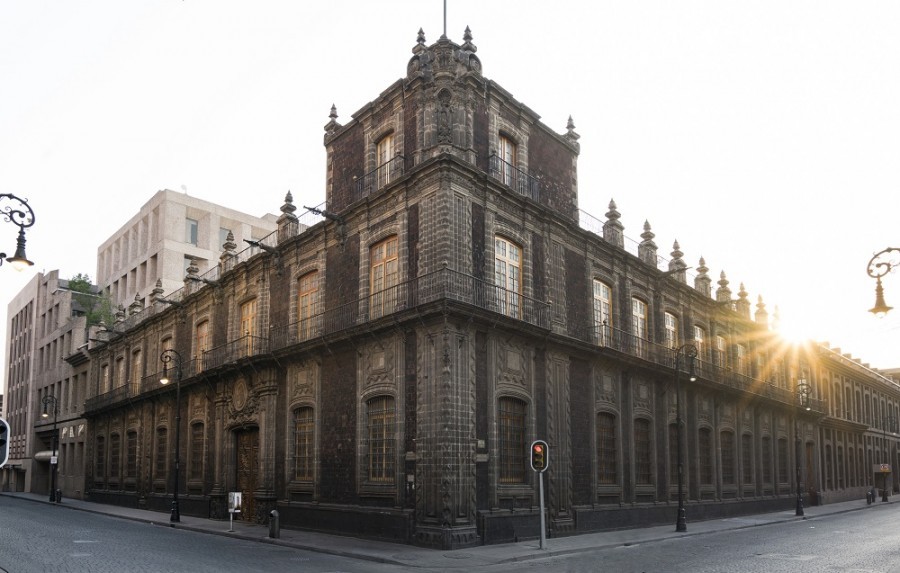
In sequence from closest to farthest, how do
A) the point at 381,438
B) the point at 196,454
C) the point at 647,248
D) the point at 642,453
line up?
1. the point at 381,438
2. the point at 642,453
3. the point at 647,248
4. the point at 196,454

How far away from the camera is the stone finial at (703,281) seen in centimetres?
3762

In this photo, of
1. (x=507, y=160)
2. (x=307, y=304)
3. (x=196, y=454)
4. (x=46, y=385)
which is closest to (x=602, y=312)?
(x=507, y=160)

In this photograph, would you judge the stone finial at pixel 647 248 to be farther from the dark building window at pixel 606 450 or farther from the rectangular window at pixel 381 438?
the rectangular window at pixel 381 438

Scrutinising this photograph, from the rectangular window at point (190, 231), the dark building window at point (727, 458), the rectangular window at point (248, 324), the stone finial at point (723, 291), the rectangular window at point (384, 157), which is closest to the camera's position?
the rectangular window at point (384, 157)

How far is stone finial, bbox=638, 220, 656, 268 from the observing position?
32094mm

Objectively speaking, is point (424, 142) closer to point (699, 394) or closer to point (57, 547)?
point (57, 547)

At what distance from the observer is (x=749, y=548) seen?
20266 mm

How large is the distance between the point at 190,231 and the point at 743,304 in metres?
36.3

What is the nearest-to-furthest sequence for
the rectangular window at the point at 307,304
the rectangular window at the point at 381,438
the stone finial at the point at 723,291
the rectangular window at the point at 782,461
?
the rectangular window at the point at 381,438, the rectangular window at the point at 307,304, the stone finial at the point at 723,291, the rectangular window at the point at 782,461

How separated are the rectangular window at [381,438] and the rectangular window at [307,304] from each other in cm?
441

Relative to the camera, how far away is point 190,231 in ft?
171

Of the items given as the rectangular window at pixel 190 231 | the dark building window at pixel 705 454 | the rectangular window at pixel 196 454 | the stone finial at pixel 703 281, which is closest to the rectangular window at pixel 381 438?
the rectangular window at pixel 196 454

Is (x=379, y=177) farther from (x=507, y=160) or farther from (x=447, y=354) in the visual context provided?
(x=447, y=354)

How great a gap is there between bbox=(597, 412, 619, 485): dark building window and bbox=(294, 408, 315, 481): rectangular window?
32.7 feet
